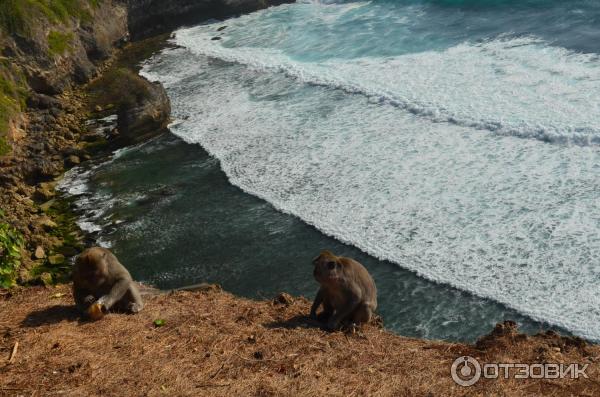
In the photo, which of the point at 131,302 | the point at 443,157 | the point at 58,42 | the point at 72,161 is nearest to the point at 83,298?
the point at 131,302

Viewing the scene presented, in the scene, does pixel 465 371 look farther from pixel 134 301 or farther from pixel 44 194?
pixel 44 194

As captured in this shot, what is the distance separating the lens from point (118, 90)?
2869 cm

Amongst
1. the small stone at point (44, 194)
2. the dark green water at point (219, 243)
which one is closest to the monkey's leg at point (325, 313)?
the dark green water at point (219, 243)

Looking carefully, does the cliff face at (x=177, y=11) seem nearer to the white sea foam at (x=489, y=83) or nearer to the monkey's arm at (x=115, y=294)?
the white sea foam at (x=489, y=83)

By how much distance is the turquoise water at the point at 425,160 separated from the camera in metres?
13.9

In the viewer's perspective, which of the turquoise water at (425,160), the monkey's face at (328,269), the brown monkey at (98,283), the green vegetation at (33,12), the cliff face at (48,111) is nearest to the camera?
the monkey's face at (328,269)

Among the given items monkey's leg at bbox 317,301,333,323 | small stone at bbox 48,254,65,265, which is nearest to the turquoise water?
small stone at bbox 48,254,65,265

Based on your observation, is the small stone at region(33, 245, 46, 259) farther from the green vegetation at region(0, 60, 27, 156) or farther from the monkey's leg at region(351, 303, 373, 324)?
the monkey's leg at region(351, 303, 373, 324)

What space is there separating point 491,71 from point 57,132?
16.5m

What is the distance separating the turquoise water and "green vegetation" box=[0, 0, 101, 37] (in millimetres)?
5129

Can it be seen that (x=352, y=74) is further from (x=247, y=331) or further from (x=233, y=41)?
(x=247, y=331)

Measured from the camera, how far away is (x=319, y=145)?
21.7 metres

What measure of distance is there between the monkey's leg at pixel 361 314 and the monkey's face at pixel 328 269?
80 cm
